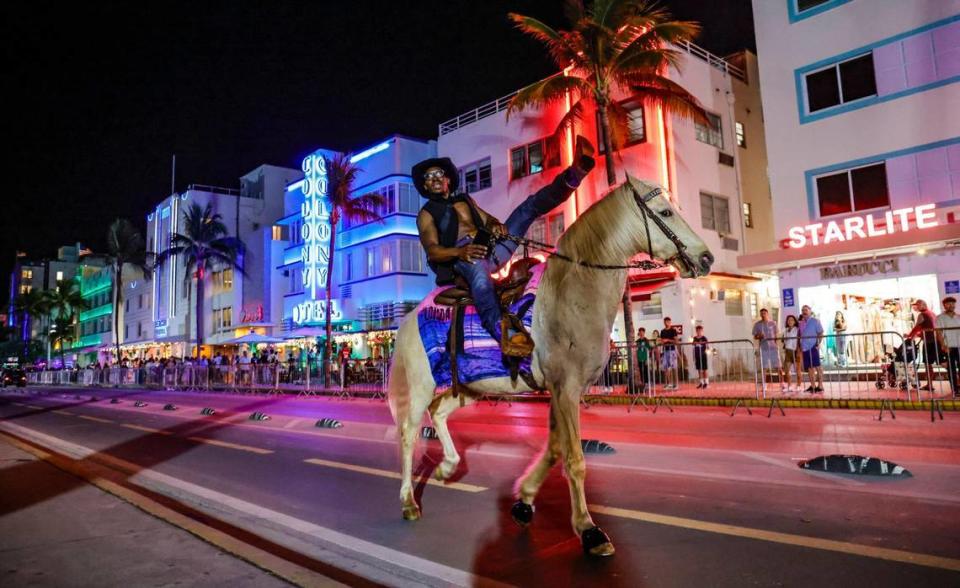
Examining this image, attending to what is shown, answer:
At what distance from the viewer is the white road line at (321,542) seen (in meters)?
4.07

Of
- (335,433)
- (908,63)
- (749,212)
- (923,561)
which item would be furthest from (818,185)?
(923,561)

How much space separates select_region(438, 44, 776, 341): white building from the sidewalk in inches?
698

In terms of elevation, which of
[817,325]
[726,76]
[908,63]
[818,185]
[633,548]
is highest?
[726,76]

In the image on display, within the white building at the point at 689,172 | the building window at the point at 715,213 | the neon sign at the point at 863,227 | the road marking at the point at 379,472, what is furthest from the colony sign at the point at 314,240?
the road marking at the point at 379,472

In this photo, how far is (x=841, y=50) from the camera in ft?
66.5

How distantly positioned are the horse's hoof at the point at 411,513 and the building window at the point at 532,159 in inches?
834

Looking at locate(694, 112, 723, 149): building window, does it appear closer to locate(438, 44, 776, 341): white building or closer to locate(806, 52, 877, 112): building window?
locate(438, 44, 776, 341): white building

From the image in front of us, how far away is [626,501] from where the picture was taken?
598 cm

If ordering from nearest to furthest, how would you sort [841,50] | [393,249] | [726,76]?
[841,50]
[726,76]
[393,249]

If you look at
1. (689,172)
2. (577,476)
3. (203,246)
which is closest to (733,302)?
(689,172)

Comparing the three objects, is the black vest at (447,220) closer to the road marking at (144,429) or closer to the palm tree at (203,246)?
the road marking at (144,429)

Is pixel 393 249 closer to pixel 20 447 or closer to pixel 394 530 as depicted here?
pixel 20 447

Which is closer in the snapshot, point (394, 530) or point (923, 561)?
point (923, 561)

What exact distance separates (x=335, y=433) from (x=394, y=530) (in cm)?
746
